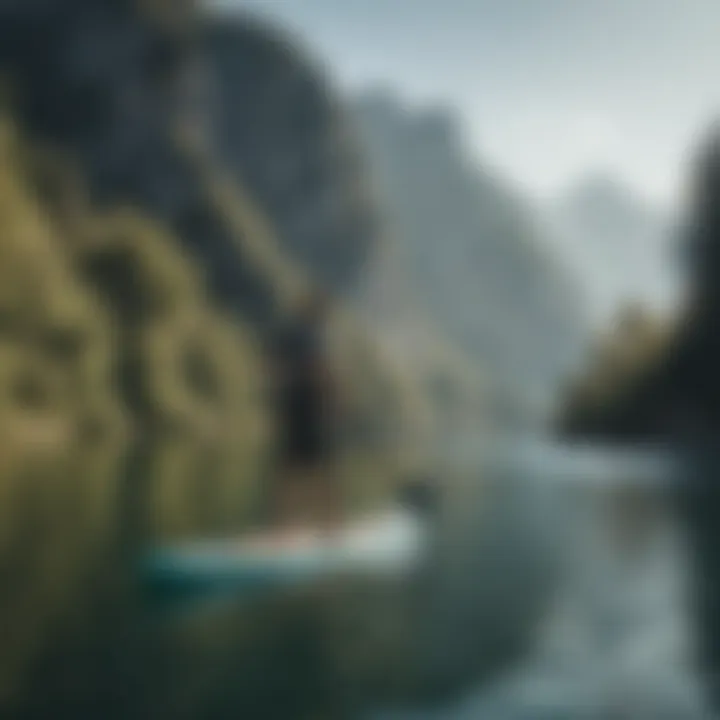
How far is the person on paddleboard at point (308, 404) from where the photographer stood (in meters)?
46.3

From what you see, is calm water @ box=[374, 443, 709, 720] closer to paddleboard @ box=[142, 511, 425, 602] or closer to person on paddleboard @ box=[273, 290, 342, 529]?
paddleboard @ box=[142, 511, 425, 602]

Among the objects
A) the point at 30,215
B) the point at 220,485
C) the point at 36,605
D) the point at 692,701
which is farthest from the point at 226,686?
the point at 30,215

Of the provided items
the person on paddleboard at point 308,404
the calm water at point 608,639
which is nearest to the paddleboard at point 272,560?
the person on paddleboard at point 308,404

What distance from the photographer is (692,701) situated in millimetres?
27734

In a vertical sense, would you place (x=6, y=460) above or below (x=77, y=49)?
below

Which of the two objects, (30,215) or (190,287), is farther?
(190,287)

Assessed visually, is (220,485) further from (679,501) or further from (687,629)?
(687,629)

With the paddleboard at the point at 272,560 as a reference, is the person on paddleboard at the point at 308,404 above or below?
above

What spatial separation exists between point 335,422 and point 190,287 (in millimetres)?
91063

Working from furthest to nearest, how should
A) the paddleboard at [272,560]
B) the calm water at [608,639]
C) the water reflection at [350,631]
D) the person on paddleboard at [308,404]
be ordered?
1. the person on paddleboard at [308,404]
2. the paddleboard at [272,560]
3. the calm water at [608,639]
4. the water reflection at [350,631]

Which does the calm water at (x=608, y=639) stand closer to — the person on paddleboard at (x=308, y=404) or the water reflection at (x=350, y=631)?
the water reflection at (x=350, y=631)

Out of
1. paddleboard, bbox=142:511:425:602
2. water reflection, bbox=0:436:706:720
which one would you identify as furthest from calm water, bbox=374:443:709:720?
paddleboard, bbox=142:511:425:602

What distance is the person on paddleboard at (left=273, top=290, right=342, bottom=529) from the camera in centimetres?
4634

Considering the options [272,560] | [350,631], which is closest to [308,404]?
[272,560]
